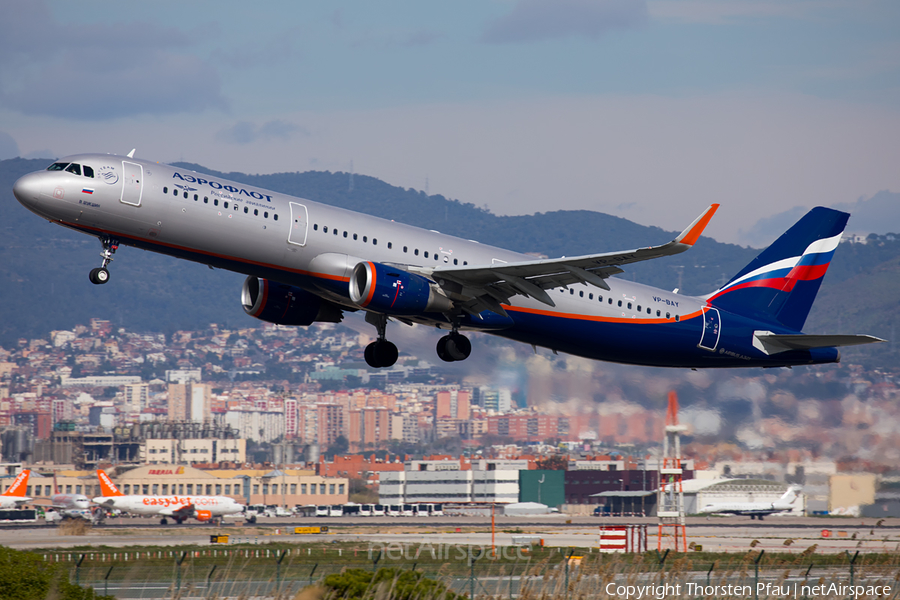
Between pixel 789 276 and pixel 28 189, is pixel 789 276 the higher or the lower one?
the lower one

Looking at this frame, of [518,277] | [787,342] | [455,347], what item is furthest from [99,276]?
[787,342]

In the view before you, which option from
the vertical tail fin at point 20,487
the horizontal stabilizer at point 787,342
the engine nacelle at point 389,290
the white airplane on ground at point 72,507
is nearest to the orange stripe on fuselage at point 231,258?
the engine nacelle at point 389,290

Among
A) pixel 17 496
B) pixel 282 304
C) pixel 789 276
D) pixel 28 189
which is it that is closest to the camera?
pixel 28 189

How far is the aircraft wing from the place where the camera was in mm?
29438

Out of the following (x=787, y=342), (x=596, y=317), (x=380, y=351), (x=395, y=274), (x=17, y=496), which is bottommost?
(x=17, y=496)

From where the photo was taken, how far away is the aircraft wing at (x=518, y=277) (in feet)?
96.6

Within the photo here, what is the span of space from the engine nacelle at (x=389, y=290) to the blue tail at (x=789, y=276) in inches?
518

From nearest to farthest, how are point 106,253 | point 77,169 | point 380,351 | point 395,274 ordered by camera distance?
point 77,169 < point 106,253 < point 395,274 < point 380,351

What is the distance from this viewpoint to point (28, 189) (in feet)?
92.9

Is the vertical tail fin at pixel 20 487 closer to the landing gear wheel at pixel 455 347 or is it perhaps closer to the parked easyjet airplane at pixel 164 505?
the parked easyjet airplane at pixel 164 505

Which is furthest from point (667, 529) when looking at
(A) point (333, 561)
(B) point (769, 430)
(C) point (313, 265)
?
(C) point (313, 265)

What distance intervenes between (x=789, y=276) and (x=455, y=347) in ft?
47.6

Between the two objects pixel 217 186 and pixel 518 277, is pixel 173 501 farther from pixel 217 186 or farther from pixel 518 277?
pixel 518 277

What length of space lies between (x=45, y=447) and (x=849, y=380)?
11077cm
